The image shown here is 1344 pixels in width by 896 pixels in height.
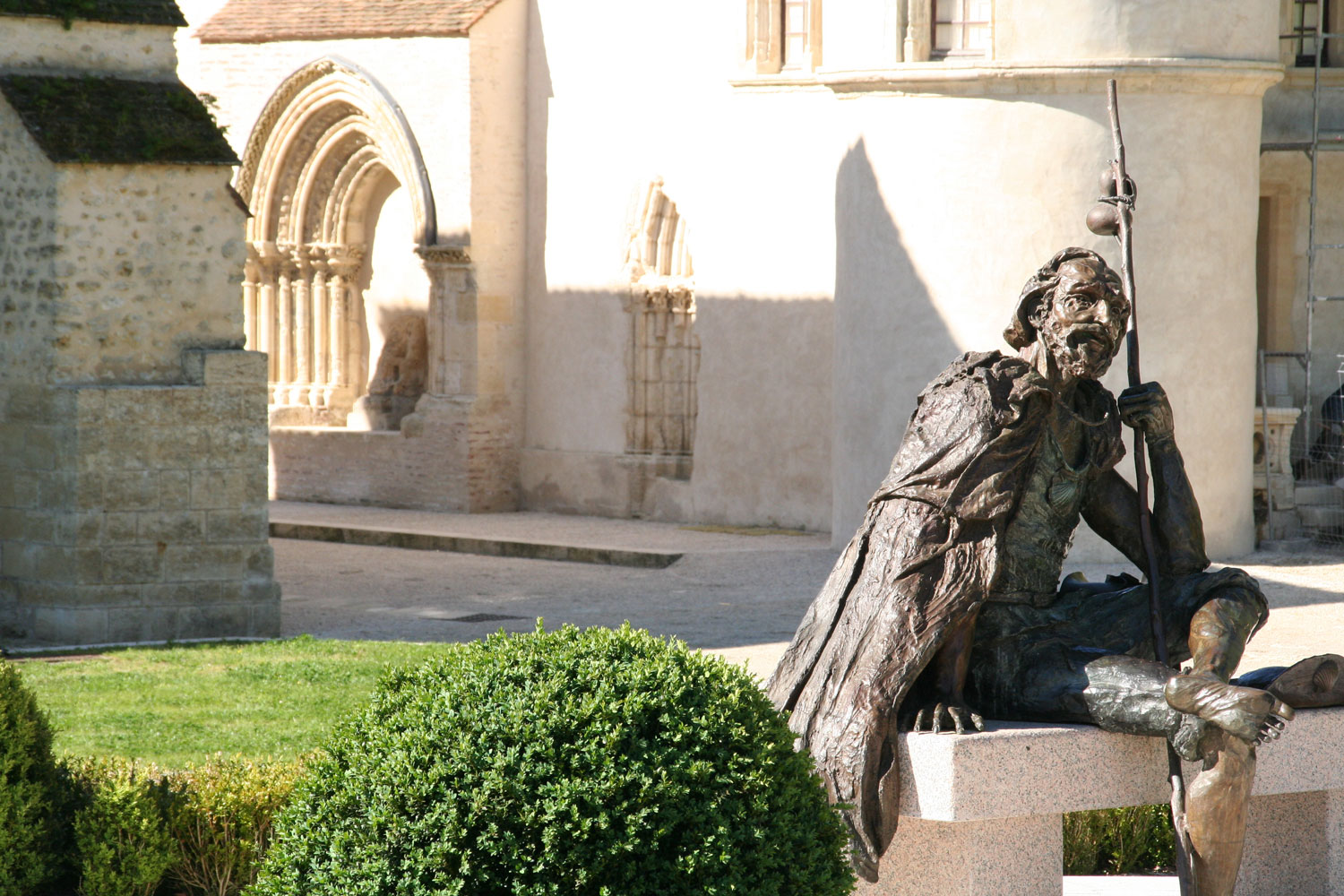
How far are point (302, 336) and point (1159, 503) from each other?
18.5 metres

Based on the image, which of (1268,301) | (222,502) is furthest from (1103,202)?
(1268,301)

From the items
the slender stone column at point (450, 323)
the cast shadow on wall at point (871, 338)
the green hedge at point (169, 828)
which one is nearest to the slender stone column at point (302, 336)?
the slender stone column at point (450, 323)

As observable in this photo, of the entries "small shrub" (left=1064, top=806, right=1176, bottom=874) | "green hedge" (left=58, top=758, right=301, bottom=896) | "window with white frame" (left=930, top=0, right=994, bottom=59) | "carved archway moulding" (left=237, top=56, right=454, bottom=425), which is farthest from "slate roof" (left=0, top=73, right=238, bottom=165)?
"carved archway moulding" (left=237, top=56, right=454, bottom=425)

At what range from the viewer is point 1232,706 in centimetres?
477

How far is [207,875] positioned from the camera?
20.7ft

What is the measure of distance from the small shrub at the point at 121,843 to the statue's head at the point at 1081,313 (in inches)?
125

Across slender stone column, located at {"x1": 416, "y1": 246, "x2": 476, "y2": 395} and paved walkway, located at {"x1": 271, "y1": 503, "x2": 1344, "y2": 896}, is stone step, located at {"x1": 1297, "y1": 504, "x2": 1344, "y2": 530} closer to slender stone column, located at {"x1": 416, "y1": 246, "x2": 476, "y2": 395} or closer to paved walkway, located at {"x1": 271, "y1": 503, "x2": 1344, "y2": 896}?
paved walkway, located at {"x1": 271, "y1": 503, "x2": 1344, "y2": 896}

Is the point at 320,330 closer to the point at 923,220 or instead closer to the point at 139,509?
the point at 923,220

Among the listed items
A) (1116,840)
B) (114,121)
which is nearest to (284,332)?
(114,121)

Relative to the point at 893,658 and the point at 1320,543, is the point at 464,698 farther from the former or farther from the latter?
the point at 1320,543

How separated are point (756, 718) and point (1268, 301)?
577 inches

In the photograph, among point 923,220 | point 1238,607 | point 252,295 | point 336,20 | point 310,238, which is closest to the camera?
point 1238,607

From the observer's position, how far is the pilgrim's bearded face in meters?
5.26

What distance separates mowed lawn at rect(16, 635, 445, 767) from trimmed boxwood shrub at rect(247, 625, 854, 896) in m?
3.31
